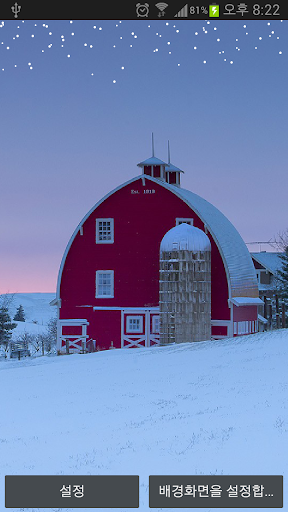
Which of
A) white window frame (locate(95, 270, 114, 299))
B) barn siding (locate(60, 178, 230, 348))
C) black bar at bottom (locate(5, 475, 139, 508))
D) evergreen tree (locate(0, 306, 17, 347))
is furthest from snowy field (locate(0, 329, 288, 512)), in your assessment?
evergreen tree (locate(0, 306, 17, 347))

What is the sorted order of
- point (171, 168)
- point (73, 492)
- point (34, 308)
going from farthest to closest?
point (34, 308) → point (171, 168) → point (73, 492)

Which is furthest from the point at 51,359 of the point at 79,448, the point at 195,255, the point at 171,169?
the point at 79,448

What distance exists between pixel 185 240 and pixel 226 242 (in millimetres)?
4261

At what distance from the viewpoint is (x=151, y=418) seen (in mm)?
15273

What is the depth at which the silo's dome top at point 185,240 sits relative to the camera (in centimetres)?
3353

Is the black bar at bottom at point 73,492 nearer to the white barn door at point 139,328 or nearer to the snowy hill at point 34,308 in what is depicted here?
the white barn door at point 139,328

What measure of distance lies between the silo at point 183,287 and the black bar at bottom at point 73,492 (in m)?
23.1

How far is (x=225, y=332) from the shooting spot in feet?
117
